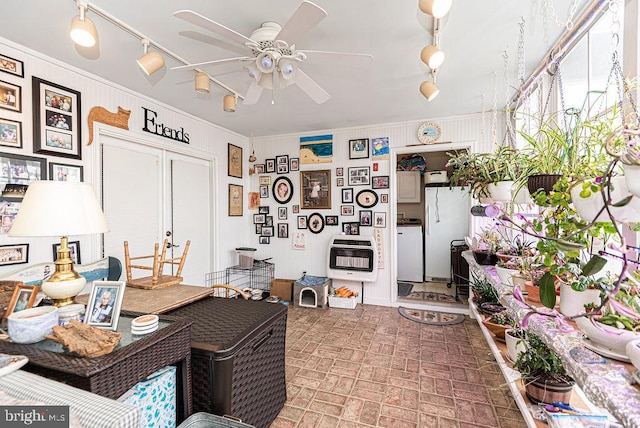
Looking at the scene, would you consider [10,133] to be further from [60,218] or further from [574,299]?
[574,299]

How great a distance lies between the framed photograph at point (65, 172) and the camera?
2312mm

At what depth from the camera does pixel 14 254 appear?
6.91ft

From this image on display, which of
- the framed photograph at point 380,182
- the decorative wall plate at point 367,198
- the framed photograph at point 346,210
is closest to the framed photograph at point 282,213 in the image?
the framed photograph at point 346,210

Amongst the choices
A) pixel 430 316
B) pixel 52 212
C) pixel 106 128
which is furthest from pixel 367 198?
pixel 52 212

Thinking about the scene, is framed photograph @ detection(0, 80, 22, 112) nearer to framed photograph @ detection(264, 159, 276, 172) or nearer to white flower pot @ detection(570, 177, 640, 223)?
framed photograph @ detection(264, 159, 276, 172)

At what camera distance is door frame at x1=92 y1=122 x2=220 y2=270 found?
2.63 m

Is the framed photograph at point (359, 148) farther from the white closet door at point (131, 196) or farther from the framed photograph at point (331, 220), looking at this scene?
the white closet door at point (131, 196)

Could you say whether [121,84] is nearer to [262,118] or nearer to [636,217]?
[262,118]

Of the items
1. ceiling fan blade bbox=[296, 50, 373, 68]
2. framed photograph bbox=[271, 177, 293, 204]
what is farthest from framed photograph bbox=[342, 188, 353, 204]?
ceiling fan blade bbox=[296, 50, 373, 68]

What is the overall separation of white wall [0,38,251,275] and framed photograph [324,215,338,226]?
139 cm

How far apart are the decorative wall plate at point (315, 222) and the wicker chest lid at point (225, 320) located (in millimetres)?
2610

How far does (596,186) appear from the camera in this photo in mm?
811

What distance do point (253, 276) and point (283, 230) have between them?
860 mm

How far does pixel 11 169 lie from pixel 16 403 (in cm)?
204
